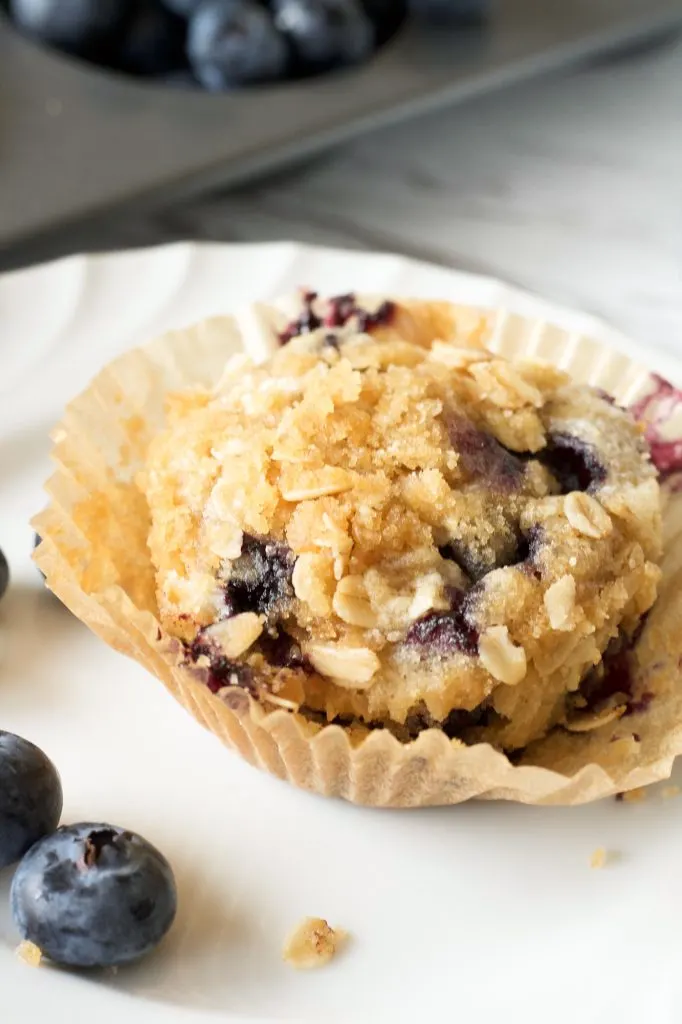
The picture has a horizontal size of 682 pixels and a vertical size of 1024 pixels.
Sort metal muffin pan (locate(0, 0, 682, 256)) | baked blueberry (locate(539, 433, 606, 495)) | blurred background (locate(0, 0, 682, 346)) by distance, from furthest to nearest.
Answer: blurred background (locate(0, 0, 682, 346)), metal muffin pan (locate(0, 0, 682, 256)), baked blueberry (locate(539, 433, 606, 495))

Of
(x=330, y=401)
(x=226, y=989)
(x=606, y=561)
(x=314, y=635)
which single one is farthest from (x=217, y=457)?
(x=226, y=989)

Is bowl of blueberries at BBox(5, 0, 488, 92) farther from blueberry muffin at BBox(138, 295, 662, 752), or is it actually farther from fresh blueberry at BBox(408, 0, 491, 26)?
blueberry muffin at BBox(138, 295, 662, 752)

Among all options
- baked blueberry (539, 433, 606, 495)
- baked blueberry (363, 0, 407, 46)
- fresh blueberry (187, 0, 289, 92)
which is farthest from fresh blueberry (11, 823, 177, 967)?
baked blueberry (363, 0, 407, 46)

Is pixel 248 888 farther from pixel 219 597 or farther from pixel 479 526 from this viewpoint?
pixel 479 526

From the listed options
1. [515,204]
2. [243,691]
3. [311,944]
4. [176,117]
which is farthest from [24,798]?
[515,204]

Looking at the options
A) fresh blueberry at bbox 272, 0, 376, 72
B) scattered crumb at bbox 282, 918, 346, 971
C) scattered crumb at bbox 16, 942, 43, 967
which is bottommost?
scattered crumb at bbox 16, 942, 43, 967

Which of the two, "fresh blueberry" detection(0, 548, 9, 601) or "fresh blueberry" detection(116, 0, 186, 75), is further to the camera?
"fresh blueberry" detection(116, 0, 186, 75)

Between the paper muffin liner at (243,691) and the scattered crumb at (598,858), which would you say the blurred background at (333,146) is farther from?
the scattered crumb at (598,858)

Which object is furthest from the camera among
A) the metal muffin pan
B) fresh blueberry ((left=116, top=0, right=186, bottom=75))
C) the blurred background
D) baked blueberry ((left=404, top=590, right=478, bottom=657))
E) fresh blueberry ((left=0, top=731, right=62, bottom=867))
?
fresh blueberry ((left=116, top=0, right=186, bottom=75))
